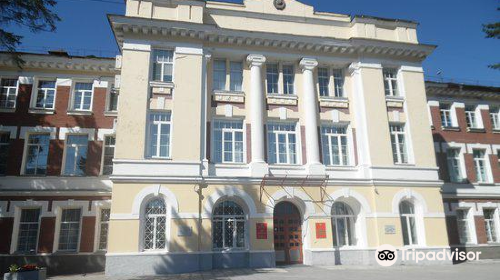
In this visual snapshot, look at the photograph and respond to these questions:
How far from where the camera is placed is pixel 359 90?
19891 mm

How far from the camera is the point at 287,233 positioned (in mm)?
Result: 18094

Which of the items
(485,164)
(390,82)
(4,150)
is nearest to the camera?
(4,150)

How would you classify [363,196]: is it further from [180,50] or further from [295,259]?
[180,50]

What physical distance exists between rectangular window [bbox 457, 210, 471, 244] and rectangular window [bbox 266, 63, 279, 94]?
13459 millimetres

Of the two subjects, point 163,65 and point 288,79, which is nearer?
point 163,65

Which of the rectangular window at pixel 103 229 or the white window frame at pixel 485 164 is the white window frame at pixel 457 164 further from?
the rectangular window at pixel 103 229

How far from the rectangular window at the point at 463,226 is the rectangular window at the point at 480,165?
8.23 feet

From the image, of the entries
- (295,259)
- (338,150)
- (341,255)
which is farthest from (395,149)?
(295,259)

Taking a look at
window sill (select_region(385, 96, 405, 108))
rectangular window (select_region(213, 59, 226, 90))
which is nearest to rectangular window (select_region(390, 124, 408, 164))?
window sill (select_region(385, 96, 405, 108))

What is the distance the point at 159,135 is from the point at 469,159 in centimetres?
1880

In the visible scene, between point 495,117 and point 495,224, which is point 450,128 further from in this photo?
point 495,224

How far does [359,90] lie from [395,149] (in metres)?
3.56

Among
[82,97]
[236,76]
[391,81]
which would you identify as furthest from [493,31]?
[82,97]

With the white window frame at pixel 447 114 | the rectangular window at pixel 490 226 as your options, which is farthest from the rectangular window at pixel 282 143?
the rectangular window at pixel 490 226
